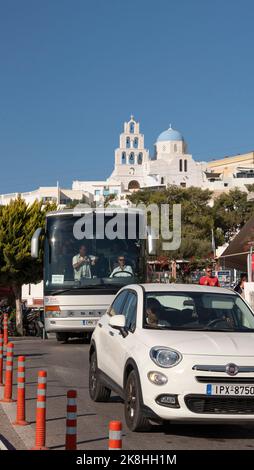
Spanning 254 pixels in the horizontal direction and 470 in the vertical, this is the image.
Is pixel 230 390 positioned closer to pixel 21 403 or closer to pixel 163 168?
pixel 21 403

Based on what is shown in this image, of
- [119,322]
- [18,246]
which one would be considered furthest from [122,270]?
[18,246]

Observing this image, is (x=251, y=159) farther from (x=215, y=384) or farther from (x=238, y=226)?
(x=215, y=384)

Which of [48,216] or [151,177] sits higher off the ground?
[151,177]

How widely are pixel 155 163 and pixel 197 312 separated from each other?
519ft

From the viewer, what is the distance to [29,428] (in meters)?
9.18

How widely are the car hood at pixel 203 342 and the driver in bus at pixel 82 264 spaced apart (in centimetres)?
1169

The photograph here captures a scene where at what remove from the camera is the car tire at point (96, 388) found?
36.8ft

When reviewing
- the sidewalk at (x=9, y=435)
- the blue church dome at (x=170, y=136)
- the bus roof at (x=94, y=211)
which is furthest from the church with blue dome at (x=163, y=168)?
the sidewalk at (x=9, y=435)

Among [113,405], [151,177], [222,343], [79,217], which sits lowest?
[113,405]

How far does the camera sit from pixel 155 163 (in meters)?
167

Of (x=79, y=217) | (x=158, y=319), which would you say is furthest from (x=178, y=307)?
(x=79, y=217)

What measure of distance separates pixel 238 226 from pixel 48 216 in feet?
212

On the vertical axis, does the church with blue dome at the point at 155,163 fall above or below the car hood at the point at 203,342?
above

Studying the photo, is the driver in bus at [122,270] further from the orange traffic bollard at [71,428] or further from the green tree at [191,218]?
the green tree at [191,218]
